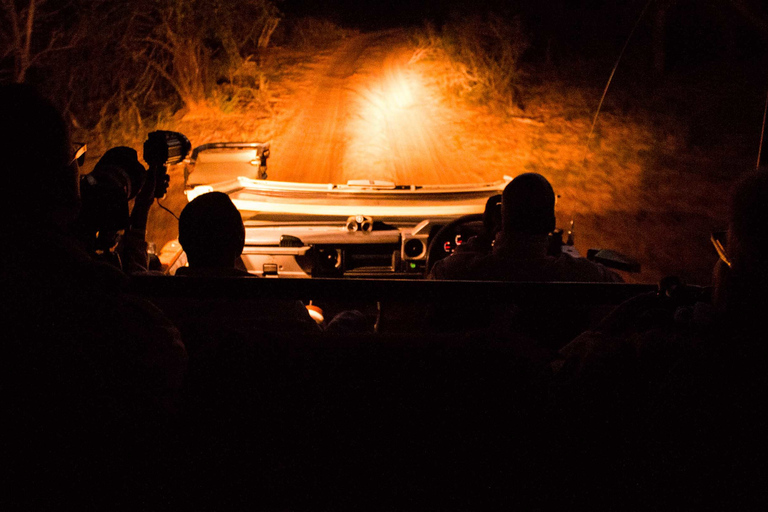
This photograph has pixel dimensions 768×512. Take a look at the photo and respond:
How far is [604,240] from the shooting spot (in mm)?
8969

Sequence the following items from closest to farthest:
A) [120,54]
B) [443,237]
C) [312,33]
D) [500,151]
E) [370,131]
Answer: [443,237], [500,151], [370,131], [120,54], [312,33]

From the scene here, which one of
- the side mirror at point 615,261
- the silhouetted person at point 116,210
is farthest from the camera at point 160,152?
the side mirror at point 615,261

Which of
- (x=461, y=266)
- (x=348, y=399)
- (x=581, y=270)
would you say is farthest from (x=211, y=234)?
(x=581, y=270)

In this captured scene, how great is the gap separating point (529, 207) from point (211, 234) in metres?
1.42

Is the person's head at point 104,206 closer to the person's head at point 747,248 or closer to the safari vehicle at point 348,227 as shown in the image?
the person's head at point 747,248

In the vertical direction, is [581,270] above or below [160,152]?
below

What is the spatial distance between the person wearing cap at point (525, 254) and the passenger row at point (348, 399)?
118cm

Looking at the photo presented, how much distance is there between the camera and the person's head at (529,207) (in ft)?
9.94

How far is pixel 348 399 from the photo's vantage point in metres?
1.66

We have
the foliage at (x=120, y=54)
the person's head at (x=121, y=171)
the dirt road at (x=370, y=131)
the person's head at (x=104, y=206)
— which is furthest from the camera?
the dirt road at (x=370, y=131)

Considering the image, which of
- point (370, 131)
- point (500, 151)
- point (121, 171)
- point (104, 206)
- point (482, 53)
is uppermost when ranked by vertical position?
point (482, 53)

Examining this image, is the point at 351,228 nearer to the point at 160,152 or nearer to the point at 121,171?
the point at 160,152

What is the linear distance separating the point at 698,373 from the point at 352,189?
3560 mm

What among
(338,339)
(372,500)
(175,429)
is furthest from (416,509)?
(175,429)
